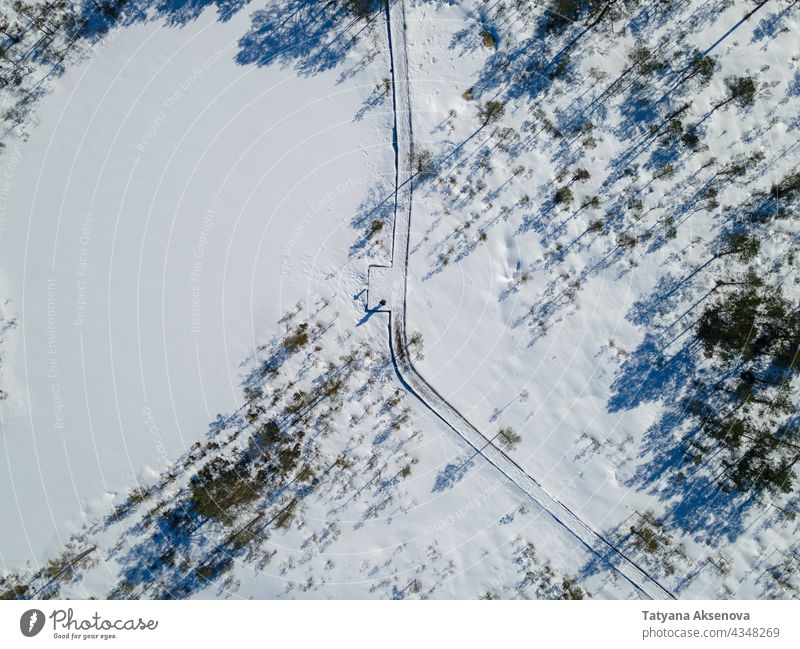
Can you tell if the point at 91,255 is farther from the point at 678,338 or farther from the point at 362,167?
the point at 678,338

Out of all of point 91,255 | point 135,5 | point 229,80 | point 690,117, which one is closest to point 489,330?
point 690,117
